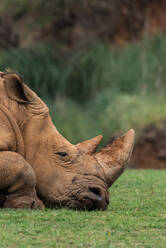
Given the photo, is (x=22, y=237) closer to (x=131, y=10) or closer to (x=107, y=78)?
(x=107, y=78)

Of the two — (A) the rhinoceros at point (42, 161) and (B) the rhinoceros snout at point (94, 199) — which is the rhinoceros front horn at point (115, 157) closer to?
(A) the rhinoceros at point (42, 161)

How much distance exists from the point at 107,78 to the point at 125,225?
14827 mm

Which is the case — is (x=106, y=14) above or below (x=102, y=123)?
above

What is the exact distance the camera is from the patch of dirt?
17766 millimetres

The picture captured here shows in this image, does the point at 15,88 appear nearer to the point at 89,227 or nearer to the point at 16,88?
the point at 16,88

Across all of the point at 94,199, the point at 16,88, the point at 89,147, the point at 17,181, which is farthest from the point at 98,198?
the point at 16,88

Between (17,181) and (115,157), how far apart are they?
45.6 inches

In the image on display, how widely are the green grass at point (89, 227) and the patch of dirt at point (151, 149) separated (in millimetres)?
10967

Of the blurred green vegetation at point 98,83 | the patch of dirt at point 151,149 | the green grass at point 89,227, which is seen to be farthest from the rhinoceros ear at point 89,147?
the patch of dirt at point 151,149

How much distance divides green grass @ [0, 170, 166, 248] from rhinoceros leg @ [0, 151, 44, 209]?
0.72 feet

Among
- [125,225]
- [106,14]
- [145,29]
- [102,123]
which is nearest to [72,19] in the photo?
[106,14]

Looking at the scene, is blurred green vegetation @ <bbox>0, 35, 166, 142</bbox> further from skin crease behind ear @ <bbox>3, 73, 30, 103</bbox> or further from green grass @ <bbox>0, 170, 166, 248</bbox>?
green grass @ <bbox>0, 170, 166, 248</bbox>

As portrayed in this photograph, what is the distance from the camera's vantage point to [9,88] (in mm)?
6551

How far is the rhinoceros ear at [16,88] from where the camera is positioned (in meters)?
6.53
